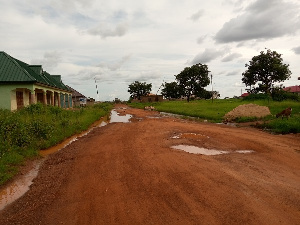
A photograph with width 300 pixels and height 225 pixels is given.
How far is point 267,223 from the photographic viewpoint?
3.67m

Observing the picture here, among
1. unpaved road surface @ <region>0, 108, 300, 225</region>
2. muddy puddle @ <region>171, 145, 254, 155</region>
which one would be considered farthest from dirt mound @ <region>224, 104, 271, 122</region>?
muddy puddle @ <region>171, 145, 254, 155</region>

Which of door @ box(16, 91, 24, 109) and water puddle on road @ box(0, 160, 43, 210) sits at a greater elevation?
door @ box(16, 91, 24, 109)

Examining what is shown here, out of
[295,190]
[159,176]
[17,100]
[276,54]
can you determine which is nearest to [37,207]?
[159,176]

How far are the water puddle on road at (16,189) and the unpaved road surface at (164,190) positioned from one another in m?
0.22

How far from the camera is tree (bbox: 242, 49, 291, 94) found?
43.5 metres

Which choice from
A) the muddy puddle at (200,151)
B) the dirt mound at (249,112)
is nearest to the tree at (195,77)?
the dirt mound at (249,112)

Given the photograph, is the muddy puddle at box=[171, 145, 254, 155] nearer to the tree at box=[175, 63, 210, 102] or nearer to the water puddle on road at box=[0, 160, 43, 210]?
the water puddle on road at box=[0, 160, 43, 210]

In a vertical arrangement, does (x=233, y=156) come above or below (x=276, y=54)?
below

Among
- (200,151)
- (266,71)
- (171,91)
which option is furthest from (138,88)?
(200,151)

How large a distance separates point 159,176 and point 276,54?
45.3m

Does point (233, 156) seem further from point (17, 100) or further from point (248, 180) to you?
point (17, 100)

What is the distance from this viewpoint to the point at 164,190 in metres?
4.99

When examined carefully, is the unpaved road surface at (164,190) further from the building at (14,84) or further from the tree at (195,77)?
the tree at (195,77)

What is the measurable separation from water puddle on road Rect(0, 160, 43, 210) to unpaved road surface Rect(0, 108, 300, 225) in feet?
0.72
